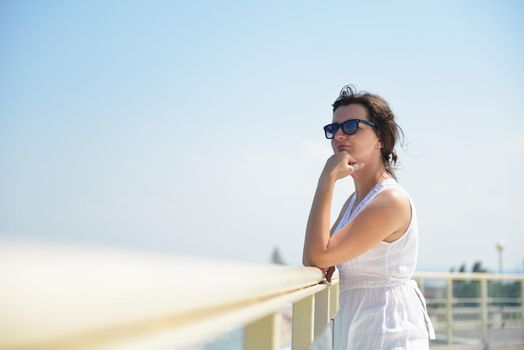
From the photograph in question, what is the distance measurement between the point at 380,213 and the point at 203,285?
1.53 meters

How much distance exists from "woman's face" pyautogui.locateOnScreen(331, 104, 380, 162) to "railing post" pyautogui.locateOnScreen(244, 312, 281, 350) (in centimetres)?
134

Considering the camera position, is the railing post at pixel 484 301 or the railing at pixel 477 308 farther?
the railing post at pixel 484 301

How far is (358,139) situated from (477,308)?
6715 millimetres

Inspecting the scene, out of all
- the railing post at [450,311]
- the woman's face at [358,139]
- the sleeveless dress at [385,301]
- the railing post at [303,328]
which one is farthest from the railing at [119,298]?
the railing post at [450,311]

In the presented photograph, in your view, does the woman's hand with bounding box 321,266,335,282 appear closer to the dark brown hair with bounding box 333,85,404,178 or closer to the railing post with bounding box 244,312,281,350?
the dark brown hair with bounding box 333,85,404,178

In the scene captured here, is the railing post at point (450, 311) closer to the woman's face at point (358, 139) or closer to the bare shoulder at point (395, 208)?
the woman's face at point (358, 139)

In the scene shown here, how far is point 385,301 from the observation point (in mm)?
2137

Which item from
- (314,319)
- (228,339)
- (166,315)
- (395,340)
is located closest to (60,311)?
(166,315)

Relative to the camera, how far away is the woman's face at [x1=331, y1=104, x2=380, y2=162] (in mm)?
2414

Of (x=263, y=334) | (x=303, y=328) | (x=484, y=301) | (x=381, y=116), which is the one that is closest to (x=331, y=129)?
(x=381, y=116)

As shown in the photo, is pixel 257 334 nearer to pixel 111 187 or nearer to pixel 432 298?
pixel 432 298

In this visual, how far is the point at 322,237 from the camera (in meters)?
2.06

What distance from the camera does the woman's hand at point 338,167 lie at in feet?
7.33

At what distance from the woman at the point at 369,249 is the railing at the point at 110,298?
1279mm
